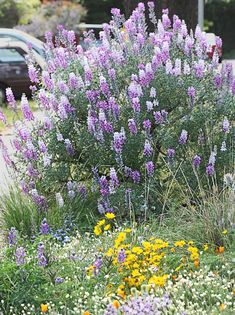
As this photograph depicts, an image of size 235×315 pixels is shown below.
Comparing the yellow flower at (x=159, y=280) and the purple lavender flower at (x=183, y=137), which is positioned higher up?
the purple lavender flower at (x=183, y=137)

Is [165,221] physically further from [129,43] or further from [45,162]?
[129,43]

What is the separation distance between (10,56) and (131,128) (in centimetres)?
1371

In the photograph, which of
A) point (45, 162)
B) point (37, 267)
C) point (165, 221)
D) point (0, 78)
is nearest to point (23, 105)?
point (45, 162)

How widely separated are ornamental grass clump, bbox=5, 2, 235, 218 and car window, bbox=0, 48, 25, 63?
12.7 m

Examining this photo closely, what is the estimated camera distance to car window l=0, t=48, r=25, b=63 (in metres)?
20.1

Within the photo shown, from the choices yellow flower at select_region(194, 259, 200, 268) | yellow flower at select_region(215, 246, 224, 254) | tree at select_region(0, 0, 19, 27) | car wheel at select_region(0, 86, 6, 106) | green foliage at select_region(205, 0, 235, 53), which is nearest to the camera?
yellow flower at select_region(194, 259, 200, 268)

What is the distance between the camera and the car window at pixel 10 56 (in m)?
20.1

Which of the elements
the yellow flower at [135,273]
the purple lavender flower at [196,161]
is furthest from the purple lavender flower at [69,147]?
the yellow flower at [135,273]

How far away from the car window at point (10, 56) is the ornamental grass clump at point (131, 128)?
Result: 12.7m

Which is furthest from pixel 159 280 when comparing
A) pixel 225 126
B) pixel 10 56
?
pixel 10 56

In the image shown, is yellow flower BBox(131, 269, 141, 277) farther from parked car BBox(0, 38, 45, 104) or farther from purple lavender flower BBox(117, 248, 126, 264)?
parked car BBox(0, 38, 45, 104)

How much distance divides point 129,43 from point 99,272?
306 centimetres

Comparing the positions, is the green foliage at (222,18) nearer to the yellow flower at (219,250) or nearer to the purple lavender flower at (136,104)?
the purple lavender flower at (136,104)

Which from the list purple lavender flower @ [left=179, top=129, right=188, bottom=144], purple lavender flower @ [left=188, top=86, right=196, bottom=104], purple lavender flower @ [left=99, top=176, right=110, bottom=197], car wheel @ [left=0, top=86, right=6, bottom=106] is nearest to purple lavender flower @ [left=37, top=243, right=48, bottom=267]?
purple lavender flower @ [left=99, top=176, right=110, bottom=197]
